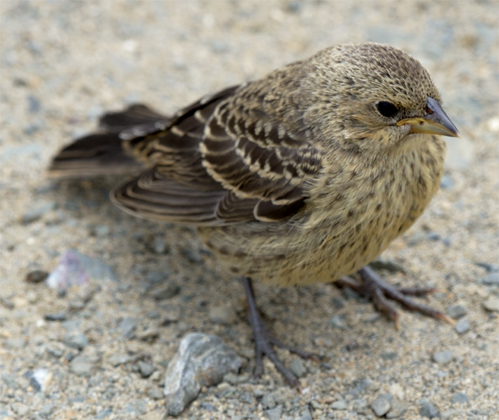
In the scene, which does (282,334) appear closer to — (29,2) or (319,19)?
(319,19)

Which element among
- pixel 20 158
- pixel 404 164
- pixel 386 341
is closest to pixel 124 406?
pixel 386 341

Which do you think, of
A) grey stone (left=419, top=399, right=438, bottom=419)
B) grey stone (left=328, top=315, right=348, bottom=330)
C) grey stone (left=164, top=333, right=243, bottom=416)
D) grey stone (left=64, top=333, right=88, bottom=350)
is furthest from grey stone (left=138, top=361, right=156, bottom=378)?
grey stone (left=419, top=399, right=438, bottom=419)

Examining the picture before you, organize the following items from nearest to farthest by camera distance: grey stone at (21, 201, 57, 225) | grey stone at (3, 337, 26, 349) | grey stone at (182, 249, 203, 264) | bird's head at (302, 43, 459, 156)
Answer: bird's head at (302, 43, 459, 156)
grey stone at (3, 337, 26, 349)
grey stone at (182, 249, 203, 264)
grey stone at (21, 201, 57, 225)

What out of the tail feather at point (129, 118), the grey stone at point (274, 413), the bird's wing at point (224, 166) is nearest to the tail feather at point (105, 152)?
the tail feather at point (129, 118)

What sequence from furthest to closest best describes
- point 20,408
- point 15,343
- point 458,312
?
point 458,312 < point 15,343 < point 20,408

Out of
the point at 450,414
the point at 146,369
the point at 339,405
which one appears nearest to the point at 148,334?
the point at 146,369

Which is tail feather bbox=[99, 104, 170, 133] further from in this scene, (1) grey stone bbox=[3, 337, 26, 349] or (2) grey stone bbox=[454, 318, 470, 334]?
(2) grey stone bbox=[454, 318, 470, 334]

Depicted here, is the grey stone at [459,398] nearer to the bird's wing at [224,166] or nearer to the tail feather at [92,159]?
the bird's wing at [224,166]

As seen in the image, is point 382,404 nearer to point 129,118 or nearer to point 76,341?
point 76,341
